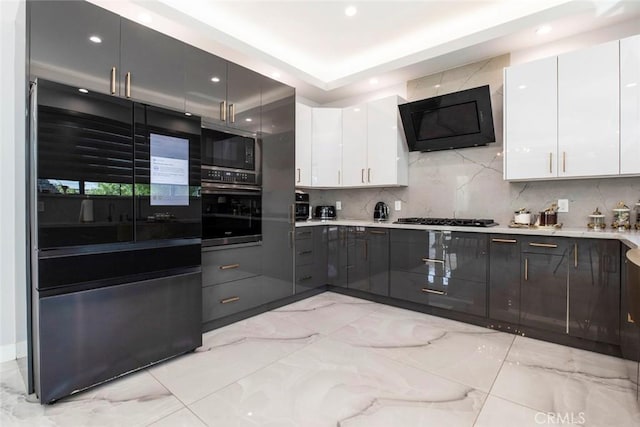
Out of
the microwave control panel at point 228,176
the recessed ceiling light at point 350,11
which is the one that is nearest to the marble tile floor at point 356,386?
the microwave control panel at point 228,176

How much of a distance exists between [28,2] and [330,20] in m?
2.26

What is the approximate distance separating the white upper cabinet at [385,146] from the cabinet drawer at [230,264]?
166cm

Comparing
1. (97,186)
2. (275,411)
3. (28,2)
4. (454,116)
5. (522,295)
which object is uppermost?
(28,2)

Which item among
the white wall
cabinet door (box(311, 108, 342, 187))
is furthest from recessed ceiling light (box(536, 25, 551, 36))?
the white wall

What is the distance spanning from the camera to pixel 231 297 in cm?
284

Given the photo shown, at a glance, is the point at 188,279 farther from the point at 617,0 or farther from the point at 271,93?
the point at 617,0

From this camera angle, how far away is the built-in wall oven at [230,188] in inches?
107

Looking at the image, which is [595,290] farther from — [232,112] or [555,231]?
[232,112]

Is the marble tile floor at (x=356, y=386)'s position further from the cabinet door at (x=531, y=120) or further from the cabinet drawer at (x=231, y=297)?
the cabinet door at (x=531, y=120)

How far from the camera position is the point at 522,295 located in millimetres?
2592

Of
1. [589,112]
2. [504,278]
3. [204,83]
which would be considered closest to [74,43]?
[204,83]

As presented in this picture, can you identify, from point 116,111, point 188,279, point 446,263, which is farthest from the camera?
point 446,263

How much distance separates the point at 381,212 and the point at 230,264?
77.8 inches

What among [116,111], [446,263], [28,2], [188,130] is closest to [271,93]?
[188,130]
